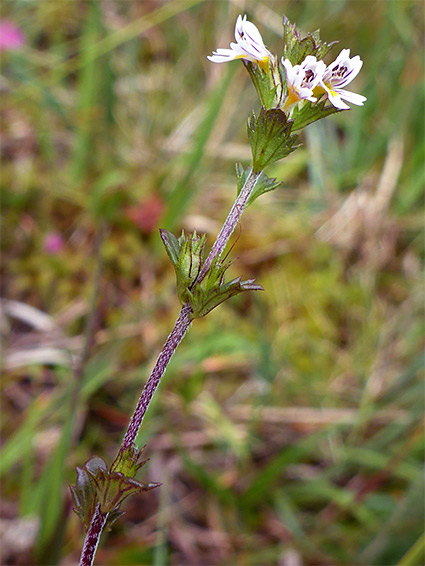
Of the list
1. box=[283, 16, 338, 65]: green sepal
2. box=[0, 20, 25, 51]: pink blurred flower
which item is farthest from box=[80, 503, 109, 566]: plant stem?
box=[0, 20, 25, 51]: pink blurred flower

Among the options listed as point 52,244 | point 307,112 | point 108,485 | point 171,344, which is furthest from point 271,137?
point 52,244

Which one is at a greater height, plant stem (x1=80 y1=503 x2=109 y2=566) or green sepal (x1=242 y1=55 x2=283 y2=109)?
green sepal (x1=242 y1=55 x2=283 y2=109)

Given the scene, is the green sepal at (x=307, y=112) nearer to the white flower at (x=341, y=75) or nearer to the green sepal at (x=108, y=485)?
the white flower at (x=341, y=75)

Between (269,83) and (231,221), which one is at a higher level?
(269,83)

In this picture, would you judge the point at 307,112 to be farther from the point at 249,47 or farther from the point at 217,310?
the point at 217,310

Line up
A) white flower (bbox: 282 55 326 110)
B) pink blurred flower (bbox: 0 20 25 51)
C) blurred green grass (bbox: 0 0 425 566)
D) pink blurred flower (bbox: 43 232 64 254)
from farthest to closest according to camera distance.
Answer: pink blurred flower (bbox: 0 20 25 51) < pink blurred flower (bbox: 43 232 64 254) < blurred green grass (bbox: 0 0 425 566) < white flower (bbox: 282 55 326 110)

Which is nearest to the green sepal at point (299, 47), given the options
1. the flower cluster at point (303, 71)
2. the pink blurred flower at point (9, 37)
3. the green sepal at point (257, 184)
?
the flower cluster at point (303, 71)

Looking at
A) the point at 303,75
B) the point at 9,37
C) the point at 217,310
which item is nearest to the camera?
the point at 303,75

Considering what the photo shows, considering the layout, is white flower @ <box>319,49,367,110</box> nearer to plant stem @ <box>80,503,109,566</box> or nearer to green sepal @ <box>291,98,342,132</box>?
green sepal @ <box>291,98,342,132</box>
